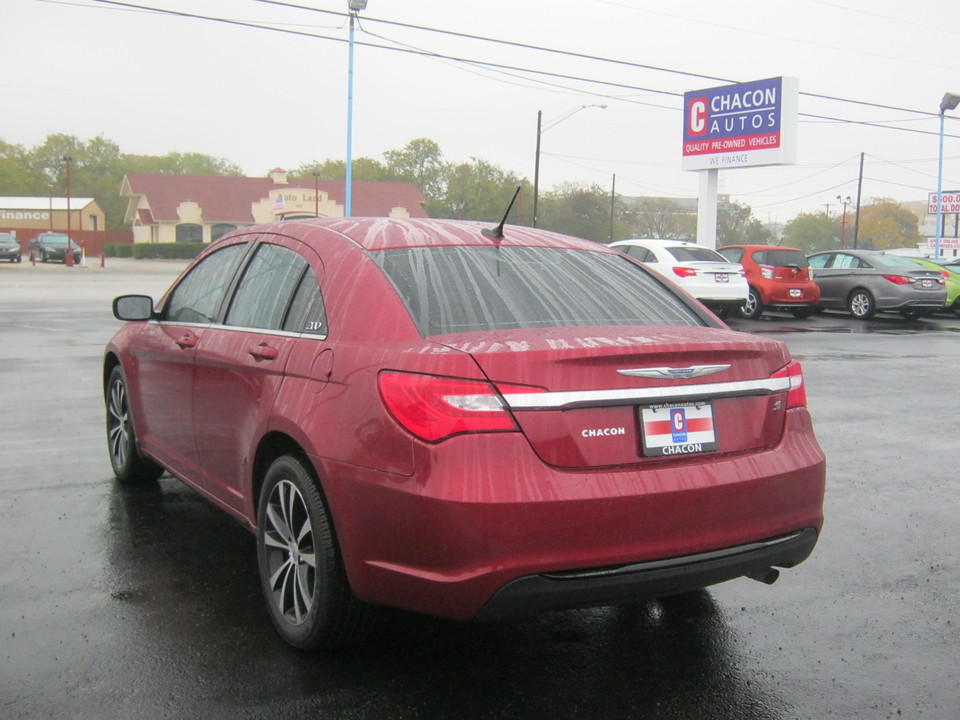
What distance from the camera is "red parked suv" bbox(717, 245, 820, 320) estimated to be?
21.1 meters

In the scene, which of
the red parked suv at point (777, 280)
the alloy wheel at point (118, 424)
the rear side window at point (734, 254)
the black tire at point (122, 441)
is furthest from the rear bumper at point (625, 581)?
the rear side window at point (734, 254)

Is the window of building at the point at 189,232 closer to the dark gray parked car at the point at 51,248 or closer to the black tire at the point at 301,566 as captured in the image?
the dark gray parked car at the point at 51,248

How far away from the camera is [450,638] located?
12.1 ft

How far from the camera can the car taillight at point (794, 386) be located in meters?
3.54

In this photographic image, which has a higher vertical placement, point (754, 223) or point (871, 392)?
point (754, 223)

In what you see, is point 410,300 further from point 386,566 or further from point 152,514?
point 152,514

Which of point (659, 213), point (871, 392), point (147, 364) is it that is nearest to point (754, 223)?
point (659, 213)

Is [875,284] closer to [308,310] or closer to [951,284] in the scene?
[951,284]

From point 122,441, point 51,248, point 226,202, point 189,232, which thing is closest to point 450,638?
point 122,441

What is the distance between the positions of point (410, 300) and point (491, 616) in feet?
3.80

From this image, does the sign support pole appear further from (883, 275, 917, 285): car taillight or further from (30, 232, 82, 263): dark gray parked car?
(30, 232, 82, 263): dark gray parked car

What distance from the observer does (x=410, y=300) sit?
352 cm

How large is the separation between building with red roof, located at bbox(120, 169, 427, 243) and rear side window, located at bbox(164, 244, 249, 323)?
213 feet

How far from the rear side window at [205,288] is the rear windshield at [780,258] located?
59.1 ft
